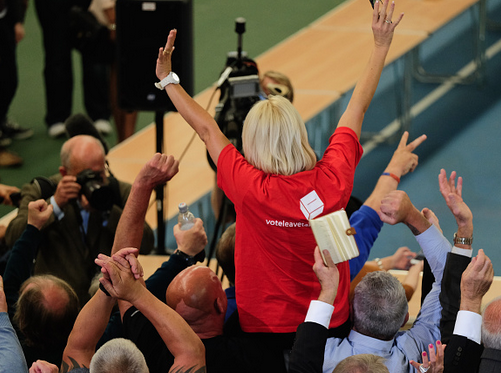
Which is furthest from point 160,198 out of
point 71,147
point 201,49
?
point 201,49

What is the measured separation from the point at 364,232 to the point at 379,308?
47 cm

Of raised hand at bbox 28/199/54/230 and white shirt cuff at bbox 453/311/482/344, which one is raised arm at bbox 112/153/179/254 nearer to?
raised hand at bbox 28/199/54/230

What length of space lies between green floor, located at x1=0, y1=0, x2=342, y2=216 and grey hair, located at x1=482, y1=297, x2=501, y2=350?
3.78m

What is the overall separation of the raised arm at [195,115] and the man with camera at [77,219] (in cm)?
93

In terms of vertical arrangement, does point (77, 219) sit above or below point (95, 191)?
below

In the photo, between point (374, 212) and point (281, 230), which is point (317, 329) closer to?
point (281, 230)

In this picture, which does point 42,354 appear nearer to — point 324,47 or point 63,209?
point 63,209

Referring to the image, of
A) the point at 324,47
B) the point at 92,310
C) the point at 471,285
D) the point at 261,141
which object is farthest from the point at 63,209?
the point at 324,47

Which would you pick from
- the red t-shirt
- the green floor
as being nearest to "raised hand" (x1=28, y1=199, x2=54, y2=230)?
the red t-shirt

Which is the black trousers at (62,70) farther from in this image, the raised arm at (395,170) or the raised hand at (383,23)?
the raised hand at (383,23)

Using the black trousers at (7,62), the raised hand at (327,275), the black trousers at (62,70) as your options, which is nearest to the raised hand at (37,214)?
the raised hand at (327,275)

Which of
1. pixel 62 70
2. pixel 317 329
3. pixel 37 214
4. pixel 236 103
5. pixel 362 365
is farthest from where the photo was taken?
pixel 62 70

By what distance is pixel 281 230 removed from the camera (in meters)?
1.98

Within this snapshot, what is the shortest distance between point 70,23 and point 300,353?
3.96m
